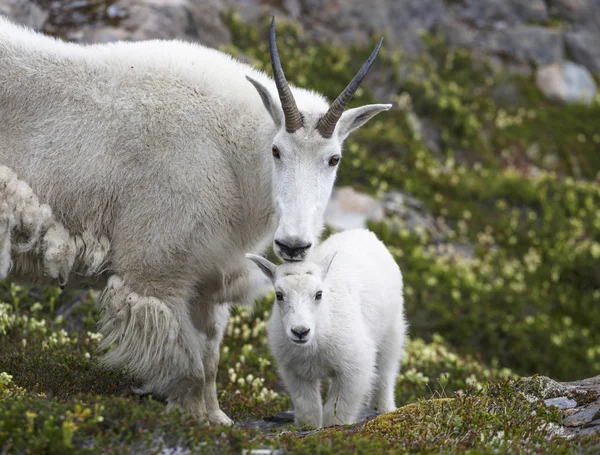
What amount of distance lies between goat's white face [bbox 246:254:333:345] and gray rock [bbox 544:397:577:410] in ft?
5.92

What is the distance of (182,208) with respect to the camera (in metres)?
6.18

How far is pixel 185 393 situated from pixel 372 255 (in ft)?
7.93

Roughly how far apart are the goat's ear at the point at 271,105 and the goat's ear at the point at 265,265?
1.09 metres

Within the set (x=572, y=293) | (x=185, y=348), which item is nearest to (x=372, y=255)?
(x=185, y=348)

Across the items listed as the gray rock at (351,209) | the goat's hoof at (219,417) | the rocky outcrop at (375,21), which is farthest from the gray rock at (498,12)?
the goat's hoof at (219,417)

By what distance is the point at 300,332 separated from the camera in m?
5.88

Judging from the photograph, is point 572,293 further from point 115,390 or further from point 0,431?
point 0,431

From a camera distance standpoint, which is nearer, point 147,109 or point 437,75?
point 147,109

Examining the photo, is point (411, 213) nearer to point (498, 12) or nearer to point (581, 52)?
point (498, 12)

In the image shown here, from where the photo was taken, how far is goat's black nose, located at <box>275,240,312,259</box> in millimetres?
5680

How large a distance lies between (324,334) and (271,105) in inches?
76.4

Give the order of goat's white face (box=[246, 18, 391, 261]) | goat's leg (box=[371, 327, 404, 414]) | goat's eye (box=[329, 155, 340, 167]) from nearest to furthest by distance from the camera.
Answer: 1. goat's white face (box=[246, 18, 391, 261])
2. goat's eye (box=[329, 155, 340, 167])
3. goat's leg (box=[371, 327, 404, 414])

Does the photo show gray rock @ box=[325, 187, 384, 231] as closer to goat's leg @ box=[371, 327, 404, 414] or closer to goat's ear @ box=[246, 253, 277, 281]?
goat's leg @ box=[371, 327, 404, 414]

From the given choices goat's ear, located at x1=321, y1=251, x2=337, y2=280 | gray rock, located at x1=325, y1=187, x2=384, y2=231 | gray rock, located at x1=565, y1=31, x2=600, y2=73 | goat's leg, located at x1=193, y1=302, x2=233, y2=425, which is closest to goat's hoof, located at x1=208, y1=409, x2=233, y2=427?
goat's leg, located at x1=193, y1=302, x2=233, y2=425
